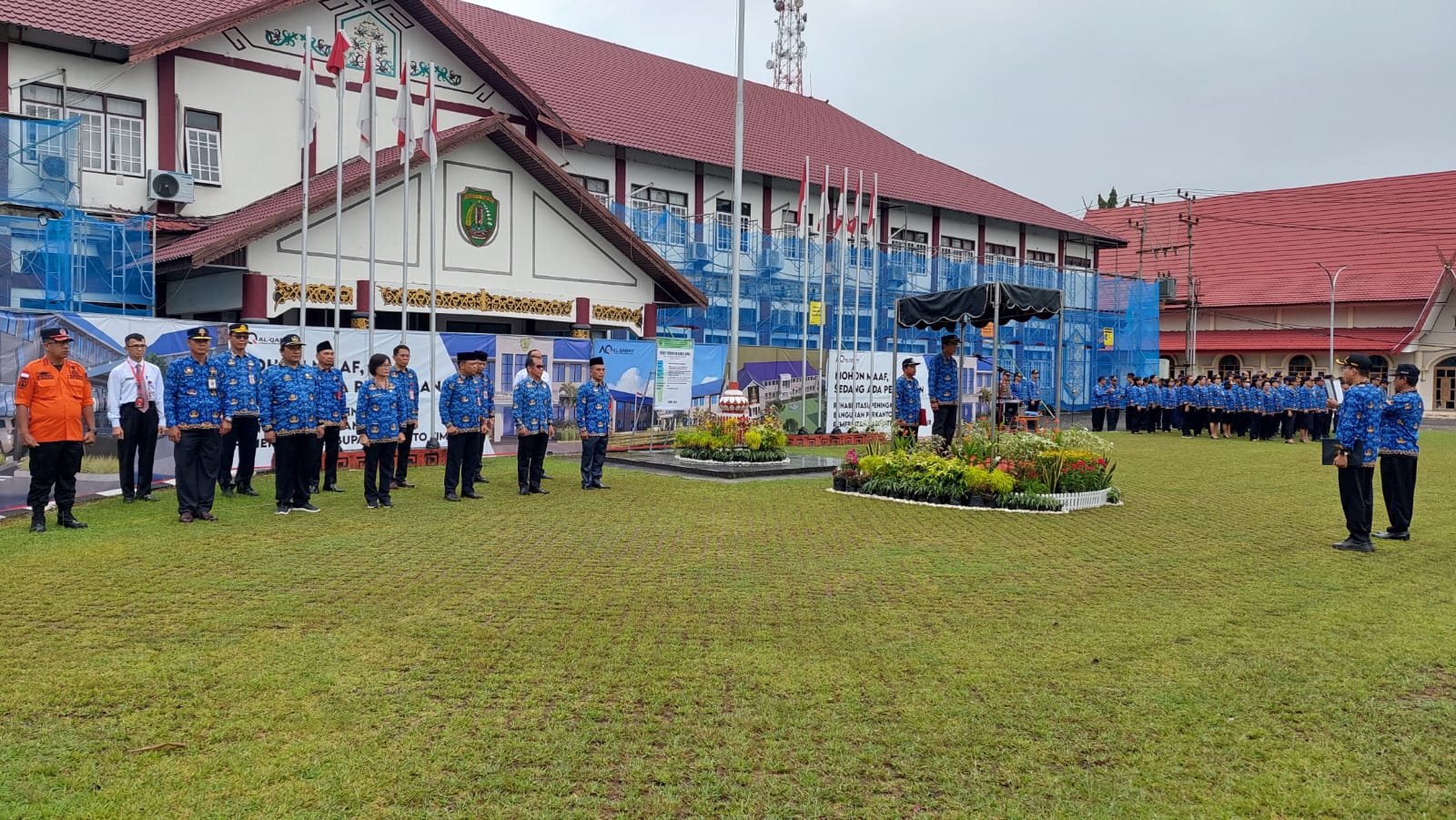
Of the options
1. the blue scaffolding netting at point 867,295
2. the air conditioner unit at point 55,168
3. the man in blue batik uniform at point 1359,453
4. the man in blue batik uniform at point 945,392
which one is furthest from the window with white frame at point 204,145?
the man in blue batik uniform at point 1359,453

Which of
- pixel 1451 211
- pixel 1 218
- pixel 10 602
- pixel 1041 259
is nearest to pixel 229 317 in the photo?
pixel 1 218

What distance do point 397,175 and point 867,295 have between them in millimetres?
17102

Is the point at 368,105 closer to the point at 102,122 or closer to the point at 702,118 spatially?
the point at 102,122

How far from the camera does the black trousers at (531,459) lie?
44.6 ft

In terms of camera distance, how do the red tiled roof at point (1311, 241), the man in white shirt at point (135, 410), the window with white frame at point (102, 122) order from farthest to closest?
1. the red tiled roof at point (1311, 241)
2. the window with white frame at point (102, 122)
3. the man in white shirt at point (135, 410)

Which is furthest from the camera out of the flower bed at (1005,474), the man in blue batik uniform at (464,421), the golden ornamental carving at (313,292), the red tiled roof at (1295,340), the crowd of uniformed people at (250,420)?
the red tiled roof at (1295,340)

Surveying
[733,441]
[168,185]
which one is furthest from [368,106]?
[733,441]

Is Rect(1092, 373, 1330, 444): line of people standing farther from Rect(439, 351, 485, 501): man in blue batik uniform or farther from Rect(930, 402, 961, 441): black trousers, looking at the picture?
Rect(439, 351, 485, 501): man in blue batik uniform

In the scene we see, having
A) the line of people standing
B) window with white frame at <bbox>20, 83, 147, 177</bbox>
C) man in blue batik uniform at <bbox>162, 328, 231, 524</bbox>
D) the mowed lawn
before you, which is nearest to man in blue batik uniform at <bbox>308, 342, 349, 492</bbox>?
man in blue batik uniform at <bbox>162, 328, 231, 524</bbox>

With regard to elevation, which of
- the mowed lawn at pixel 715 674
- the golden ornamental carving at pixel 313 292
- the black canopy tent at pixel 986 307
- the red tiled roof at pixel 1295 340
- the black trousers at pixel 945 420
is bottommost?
the mowed lawn at pixel 715 674

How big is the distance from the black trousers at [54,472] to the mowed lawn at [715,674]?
414 mm

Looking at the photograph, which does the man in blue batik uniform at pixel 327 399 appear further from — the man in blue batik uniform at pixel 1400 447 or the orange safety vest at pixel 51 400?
the man in blue batik uniform at pixel 1400 447

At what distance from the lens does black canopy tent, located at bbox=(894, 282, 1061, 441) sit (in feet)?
49.7

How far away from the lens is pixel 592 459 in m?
14.4
